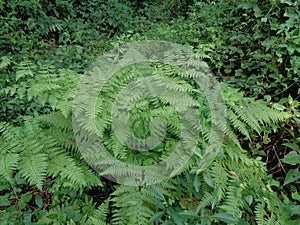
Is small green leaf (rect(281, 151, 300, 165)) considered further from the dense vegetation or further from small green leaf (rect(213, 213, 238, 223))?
small green leaf (rect(213, 213, 238, 223))

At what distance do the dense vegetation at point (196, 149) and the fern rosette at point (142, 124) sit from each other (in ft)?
0.06

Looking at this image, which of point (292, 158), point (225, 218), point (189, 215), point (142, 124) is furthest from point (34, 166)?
point (292, 158)

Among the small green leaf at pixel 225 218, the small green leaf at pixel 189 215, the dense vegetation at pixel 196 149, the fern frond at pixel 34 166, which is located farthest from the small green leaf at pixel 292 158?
the fern frond at pixel 34 166

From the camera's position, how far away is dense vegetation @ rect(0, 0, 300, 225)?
191 cm

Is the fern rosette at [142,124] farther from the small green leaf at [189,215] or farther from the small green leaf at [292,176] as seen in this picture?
the small green leaf at [292,176]

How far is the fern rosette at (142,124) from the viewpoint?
200 cm

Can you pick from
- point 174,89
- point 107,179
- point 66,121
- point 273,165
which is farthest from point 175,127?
point 273,165

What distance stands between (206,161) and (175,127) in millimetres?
361

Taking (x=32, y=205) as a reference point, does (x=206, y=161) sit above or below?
above

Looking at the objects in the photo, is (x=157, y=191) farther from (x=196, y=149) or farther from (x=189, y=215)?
(x=196, y=149)

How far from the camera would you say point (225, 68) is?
10.7 feet

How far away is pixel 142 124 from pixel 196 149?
1.53 ft

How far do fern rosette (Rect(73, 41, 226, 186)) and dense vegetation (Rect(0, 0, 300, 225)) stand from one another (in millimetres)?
17

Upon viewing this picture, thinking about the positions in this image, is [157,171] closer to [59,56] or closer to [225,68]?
[225,68]
